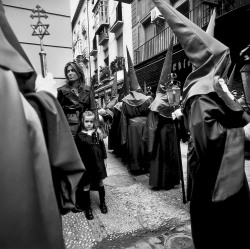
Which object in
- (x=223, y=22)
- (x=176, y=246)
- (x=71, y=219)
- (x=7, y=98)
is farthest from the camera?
(x=223, y=22)

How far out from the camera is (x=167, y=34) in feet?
39.7

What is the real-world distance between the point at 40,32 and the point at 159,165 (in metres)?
2.87

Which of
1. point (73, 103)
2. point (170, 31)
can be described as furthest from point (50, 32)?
point (170, 31)

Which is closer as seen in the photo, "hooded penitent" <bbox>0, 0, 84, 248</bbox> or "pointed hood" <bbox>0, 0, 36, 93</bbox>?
"hooded penitent" <bbox>0, 0, 84, 248</bbox>

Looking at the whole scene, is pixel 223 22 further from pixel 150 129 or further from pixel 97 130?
pixel 97 130

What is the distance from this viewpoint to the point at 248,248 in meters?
1.86

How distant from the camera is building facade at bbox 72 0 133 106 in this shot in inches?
652

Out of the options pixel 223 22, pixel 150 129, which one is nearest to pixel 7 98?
pixel 150 129

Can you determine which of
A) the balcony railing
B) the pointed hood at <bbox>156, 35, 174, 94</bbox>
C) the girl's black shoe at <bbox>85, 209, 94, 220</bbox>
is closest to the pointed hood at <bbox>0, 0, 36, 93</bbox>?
the girl's black shoe at <bbox>85, 209, 94, 220</bbox>

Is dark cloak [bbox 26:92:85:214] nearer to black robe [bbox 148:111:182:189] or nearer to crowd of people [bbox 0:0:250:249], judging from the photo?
crowd of people [bbox 0:0:250:249]

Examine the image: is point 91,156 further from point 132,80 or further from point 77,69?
point 132,80

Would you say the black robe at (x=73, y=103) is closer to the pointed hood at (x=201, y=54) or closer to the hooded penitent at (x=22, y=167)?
the pointed hood at (x=201, y=54)

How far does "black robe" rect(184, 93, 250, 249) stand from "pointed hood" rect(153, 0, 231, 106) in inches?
5.2

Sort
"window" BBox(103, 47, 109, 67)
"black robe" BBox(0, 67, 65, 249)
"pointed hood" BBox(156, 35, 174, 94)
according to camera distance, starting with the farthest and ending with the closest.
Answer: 1. "window" BBox(103, 47, 109, 67)
2. "pointed hood" BBox(156, 35, 174, 94)
3. "black robe" BBox(0, 67, 65, 249)
